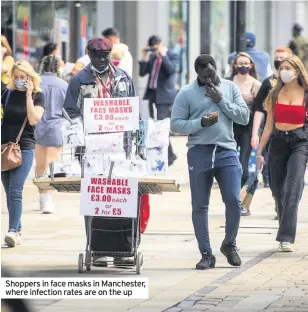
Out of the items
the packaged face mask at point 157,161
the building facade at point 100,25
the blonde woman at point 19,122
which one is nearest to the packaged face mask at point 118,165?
the packaged face mask at point 157,161

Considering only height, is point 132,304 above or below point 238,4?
below

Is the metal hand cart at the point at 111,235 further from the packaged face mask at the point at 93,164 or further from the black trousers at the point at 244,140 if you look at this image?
the black trousers at the point at 244,140

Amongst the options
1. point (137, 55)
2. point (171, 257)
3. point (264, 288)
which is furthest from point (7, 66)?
point (137, 55)

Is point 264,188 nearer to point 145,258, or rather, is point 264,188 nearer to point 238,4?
point 238,4

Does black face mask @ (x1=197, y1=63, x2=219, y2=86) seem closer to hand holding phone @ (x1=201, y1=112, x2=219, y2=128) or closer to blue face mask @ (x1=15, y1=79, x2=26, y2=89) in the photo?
hand holding phone @ (x1=201, y1=112, x2=219, y2=128)

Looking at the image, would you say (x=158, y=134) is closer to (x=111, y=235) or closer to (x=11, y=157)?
(x=111, y=235)

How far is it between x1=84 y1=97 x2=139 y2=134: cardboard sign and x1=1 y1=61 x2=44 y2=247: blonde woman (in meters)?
2.26

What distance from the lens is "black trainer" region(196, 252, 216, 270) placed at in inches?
417

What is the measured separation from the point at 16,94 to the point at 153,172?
8.83 feet

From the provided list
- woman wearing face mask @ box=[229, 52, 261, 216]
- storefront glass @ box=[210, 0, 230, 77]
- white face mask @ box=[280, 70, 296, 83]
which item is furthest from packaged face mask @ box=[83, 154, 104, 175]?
storefront glass @ box=[210, 0, 230, 77]

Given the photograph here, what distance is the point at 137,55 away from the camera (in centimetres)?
3009

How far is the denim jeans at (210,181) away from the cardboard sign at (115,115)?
2.55 ft

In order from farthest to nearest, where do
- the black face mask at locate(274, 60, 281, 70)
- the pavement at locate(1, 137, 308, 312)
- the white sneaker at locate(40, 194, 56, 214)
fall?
the black face mask at locate(274, 60, 281, 70) → the white sneaker at locate(40, 194, 56, 214) → the pavement at locate(1, 137, 308, 312)

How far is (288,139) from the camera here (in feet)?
39.0
